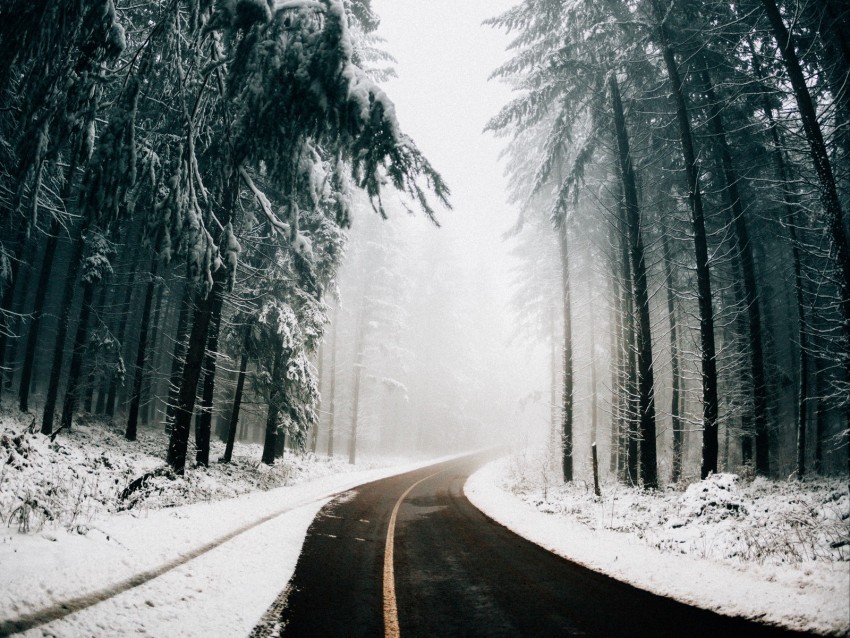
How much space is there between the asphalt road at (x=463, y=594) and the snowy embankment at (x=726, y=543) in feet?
1.55

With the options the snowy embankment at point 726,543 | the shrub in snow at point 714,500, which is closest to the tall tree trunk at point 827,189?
the snowy embankment at point 726,543

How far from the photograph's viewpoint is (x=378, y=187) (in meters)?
5.56

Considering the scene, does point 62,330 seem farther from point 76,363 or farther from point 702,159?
point 702,159

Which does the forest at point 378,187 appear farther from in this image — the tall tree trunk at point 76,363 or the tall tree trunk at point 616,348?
the tall tree trunk at point 616,348

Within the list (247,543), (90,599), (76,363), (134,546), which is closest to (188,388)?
(247,543)

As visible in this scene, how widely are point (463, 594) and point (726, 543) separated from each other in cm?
455

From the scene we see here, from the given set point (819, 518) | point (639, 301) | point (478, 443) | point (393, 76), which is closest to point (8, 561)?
point (819, 518)

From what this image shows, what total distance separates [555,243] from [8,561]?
21037mm

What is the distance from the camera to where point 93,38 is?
16.0 feet

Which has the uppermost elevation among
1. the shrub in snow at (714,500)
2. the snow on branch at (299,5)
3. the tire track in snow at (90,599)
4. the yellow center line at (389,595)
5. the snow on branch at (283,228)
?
the snow on branch at (299,5)

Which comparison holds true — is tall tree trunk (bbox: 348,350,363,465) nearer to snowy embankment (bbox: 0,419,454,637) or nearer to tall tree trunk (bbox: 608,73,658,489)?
snowy embankment (bbox: 0,419,454,637)

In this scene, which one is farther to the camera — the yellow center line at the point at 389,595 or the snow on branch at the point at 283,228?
the snow on branch at the point at 283,228

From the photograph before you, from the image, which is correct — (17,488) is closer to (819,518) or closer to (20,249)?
(20,249)

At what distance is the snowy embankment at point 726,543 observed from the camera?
14.5 feet
